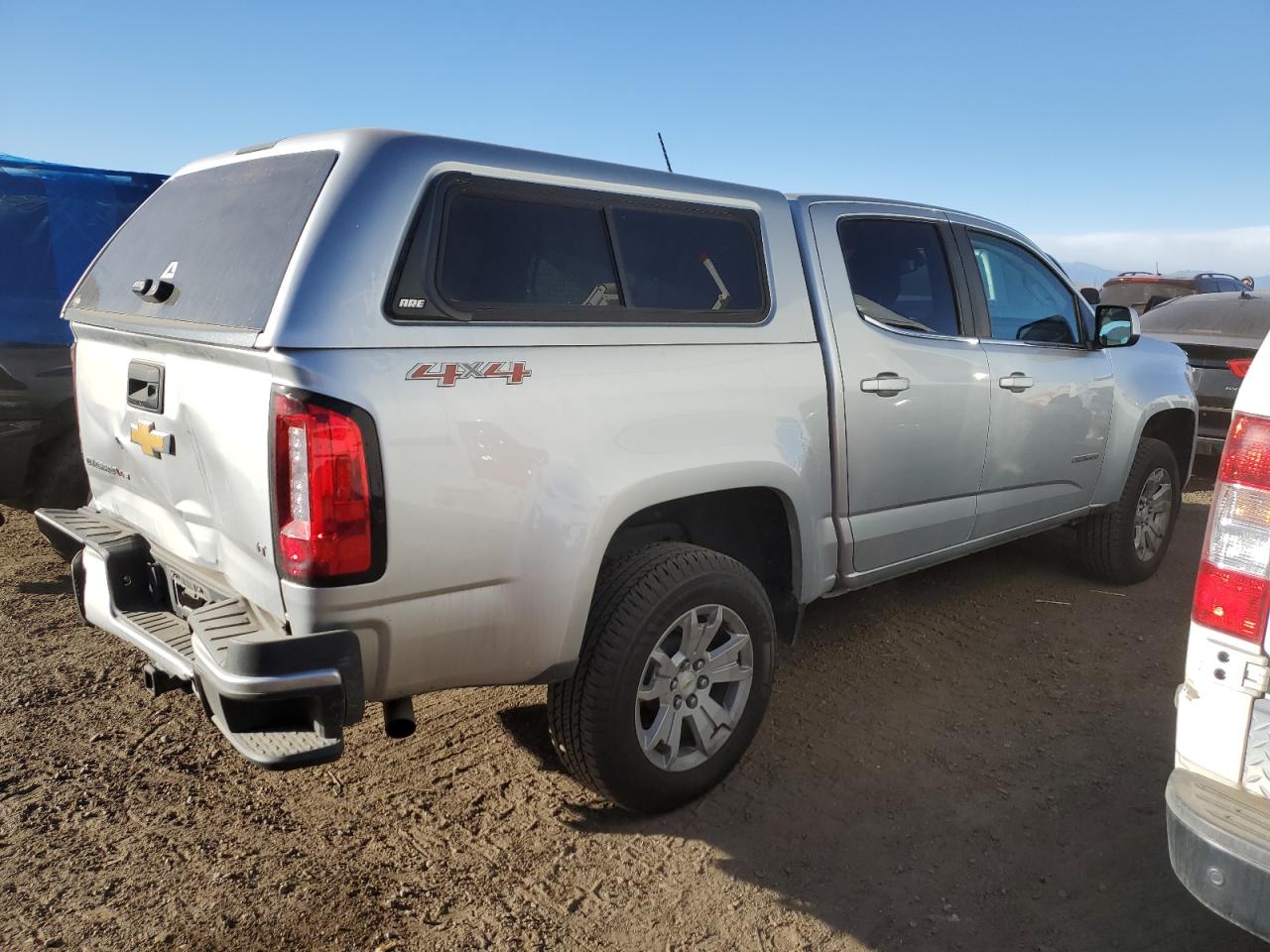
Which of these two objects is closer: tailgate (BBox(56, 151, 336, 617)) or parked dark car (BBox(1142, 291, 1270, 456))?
tailgate (BBox(56, 151, 336, 617))

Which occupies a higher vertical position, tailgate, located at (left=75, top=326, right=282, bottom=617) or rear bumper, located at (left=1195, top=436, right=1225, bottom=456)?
tailgate, located at (left=75, top=326, right=282, bottom=617)

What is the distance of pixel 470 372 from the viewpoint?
2.41 m

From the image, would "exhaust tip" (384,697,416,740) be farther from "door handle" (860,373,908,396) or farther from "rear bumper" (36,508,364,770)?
"door handle" (860,373,908,396)

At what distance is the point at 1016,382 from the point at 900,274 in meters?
0.80

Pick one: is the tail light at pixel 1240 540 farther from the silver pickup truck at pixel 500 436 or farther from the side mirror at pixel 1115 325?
the side mirror at pixel 1115 325

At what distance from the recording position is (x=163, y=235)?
309 cm

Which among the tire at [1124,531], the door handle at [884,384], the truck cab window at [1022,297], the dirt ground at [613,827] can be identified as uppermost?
the truck cab window at [1022,297]

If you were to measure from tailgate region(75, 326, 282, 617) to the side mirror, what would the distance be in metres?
3.99

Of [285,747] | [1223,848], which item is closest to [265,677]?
[285,747]

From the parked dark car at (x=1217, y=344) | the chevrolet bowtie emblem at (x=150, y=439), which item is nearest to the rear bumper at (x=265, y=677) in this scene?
the chevrolet bowtie emblem at (x=150, y=439)

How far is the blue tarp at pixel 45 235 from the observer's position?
5523 mm

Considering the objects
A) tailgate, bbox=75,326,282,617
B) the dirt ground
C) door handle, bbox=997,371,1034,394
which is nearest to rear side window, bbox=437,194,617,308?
tailgate, bbox=75,326,282,617

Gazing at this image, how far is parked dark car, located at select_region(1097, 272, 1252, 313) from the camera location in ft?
43.4

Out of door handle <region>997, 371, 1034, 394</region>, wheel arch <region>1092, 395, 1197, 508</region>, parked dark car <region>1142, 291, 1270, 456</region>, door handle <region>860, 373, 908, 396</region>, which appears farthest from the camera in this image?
parked dark car <region>1142, 291, 1270, 456</region>
